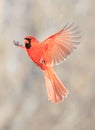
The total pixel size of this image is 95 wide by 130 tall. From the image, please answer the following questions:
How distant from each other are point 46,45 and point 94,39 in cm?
29

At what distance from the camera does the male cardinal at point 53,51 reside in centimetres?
209

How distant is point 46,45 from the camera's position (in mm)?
2129

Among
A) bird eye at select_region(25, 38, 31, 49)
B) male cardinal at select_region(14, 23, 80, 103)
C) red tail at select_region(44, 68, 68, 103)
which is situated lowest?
red tail at select_region(44, 68, 68, 103)

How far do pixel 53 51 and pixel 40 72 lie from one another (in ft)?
0.49

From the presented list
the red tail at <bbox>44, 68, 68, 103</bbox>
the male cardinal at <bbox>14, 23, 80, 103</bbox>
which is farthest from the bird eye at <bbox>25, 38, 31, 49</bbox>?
the red tail at <bbox>44, 68, 68, 103</bbox>

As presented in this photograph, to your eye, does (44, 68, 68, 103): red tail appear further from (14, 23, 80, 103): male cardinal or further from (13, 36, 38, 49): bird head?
(13, 36, 38, 49): bird head

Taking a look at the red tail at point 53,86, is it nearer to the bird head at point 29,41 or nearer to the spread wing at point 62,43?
the spread wing at point 62,43

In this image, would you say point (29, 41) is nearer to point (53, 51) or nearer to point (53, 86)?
point (53, 51)

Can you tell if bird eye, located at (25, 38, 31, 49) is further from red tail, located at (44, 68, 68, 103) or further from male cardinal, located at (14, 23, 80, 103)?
red tail, located at (44, 68, 68, 103)

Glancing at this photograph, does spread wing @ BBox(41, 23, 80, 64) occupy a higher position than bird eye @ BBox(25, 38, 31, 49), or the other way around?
bird eye @ BBox(25, 38, 31, 49)

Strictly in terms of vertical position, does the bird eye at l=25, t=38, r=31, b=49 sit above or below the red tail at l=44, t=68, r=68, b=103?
above

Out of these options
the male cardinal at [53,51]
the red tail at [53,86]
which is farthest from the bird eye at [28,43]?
the red tail at [53,86]

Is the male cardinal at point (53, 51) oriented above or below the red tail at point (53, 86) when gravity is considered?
above

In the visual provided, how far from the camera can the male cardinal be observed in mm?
2094
